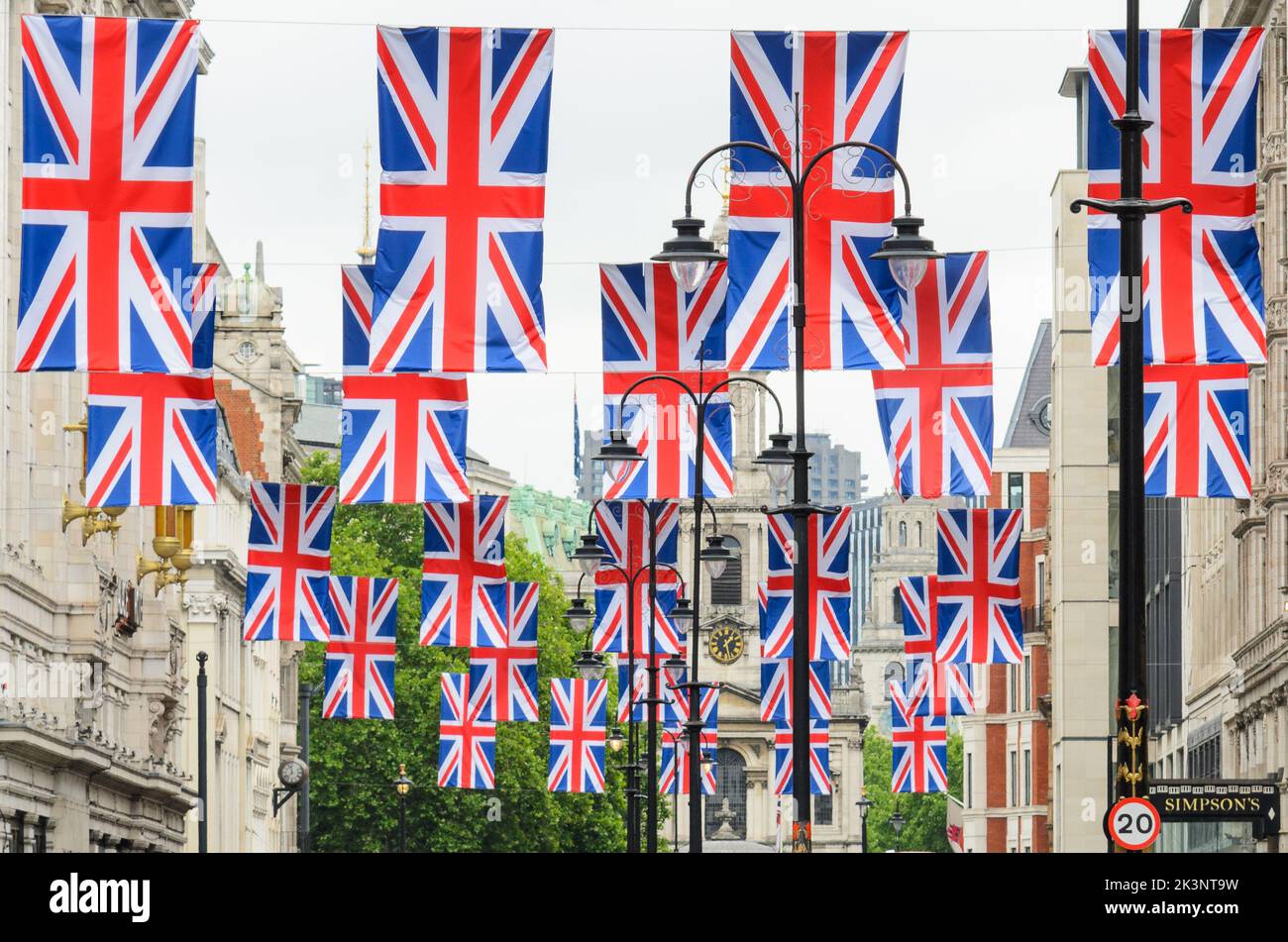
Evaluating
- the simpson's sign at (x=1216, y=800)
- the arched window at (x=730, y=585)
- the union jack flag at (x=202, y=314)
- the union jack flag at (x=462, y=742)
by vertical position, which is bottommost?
the simpson's sign at (x=1216, y=800)

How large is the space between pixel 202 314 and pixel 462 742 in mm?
21895

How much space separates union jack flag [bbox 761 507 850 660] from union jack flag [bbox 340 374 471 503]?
940 centimetres

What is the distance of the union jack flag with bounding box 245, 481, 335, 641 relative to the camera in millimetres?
40125

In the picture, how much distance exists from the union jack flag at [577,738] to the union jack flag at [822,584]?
33.1 feet

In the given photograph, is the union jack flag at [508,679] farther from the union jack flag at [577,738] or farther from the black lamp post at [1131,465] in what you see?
the black lamp post at [1131,465]

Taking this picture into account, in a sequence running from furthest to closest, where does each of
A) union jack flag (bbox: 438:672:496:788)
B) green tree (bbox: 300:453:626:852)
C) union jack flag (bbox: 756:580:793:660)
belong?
green tree (bbox: 300:453:626:852)
union jack flag (bbox: 438:672:496:788)
union jack flag (bbox: 756:580:793:660)

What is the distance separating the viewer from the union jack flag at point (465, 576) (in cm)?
4178

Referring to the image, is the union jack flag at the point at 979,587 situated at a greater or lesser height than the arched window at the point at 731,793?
lesser

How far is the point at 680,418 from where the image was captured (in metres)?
39.0

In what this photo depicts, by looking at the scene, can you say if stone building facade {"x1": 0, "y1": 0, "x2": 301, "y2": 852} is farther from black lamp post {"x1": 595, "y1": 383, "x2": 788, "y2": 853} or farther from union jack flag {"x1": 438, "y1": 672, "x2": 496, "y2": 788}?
black lamp post {"x1": 595, "y1": 383, "x2": 788, "y2": 853}

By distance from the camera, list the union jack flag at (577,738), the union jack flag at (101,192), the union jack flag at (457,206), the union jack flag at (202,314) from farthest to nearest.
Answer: the union jack flag at (577,738) → the union jack flag at (202,314) → the union jack flag at (457,206) → the union jack flag at (101,192)

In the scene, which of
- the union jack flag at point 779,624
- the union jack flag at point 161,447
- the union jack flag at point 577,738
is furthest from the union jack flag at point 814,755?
the union jack flag at point 161,447

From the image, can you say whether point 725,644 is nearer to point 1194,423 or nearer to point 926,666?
point 926,666

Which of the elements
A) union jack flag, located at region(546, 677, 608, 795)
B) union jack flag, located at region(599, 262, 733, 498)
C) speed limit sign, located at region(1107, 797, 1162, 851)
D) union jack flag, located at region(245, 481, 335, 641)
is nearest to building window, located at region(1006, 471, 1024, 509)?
union jack flag, located at region(546, 677, 608, 795)
